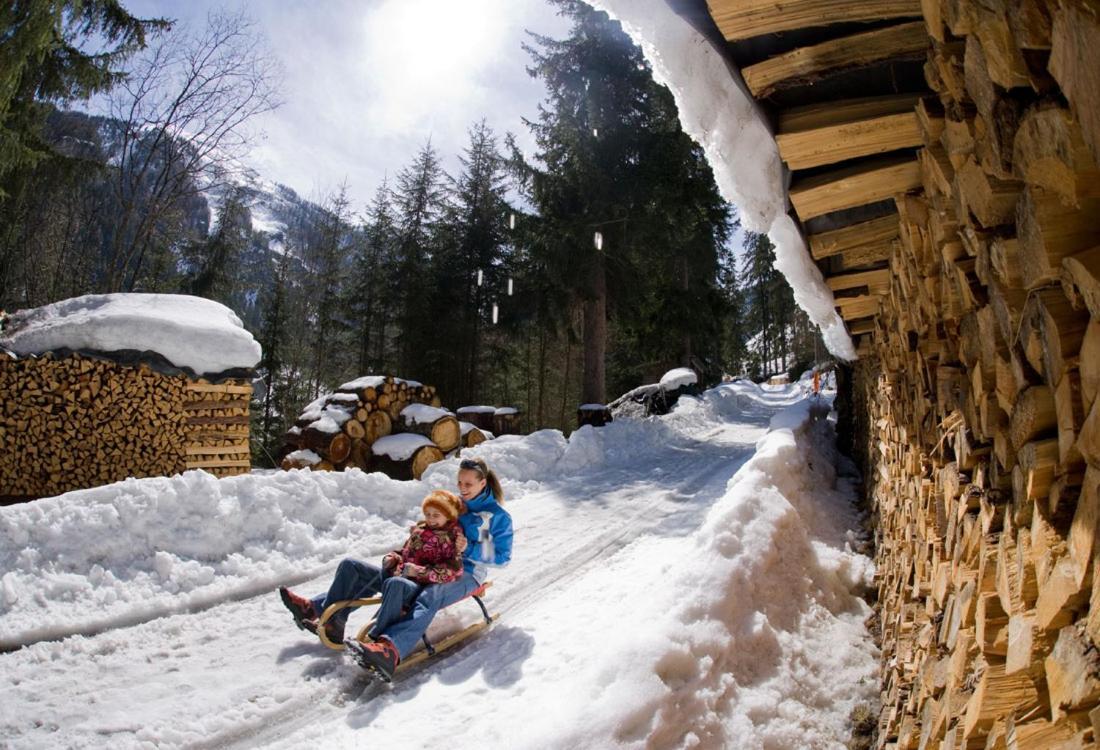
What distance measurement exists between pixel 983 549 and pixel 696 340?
20304 mm

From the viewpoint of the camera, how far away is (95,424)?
8039 mm

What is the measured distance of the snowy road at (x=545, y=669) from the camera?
2846 mm

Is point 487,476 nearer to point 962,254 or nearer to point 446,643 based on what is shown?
point 446,643

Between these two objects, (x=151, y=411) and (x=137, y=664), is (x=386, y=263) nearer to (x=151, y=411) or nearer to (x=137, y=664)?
(x=151, y=411)

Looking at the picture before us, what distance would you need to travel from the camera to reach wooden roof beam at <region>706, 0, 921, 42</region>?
6.17 ft

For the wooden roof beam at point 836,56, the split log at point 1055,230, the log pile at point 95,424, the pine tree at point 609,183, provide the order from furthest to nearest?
the pine tree at point 609,183
the log pile at point 95,424
the wooden roof beam at point 836,56
the split log at point 1055,230

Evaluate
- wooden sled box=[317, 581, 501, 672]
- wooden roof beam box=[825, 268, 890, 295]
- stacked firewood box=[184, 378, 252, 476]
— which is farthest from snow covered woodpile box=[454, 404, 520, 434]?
wooden roof beam box=[825, 268, 890, 295]

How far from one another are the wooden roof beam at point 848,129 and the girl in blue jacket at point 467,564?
312 cm

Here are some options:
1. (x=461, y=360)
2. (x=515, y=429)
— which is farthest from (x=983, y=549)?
(x=461, y=360)

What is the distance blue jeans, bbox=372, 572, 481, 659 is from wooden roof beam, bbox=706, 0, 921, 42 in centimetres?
353

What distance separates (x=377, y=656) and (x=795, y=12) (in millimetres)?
3696

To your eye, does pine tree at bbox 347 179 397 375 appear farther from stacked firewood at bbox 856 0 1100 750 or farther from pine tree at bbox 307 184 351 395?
stacked firewood at bbox 856 0 1100 750

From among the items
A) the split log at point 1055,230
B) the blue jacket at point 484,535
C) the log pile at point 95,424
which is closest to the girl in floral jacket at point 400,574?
the blue jacket at point 484,535

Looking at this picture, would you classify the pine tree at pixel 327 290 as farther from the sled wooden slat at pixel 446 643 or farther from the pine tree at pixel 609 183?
the sled wooden slat at pixel 446 643
